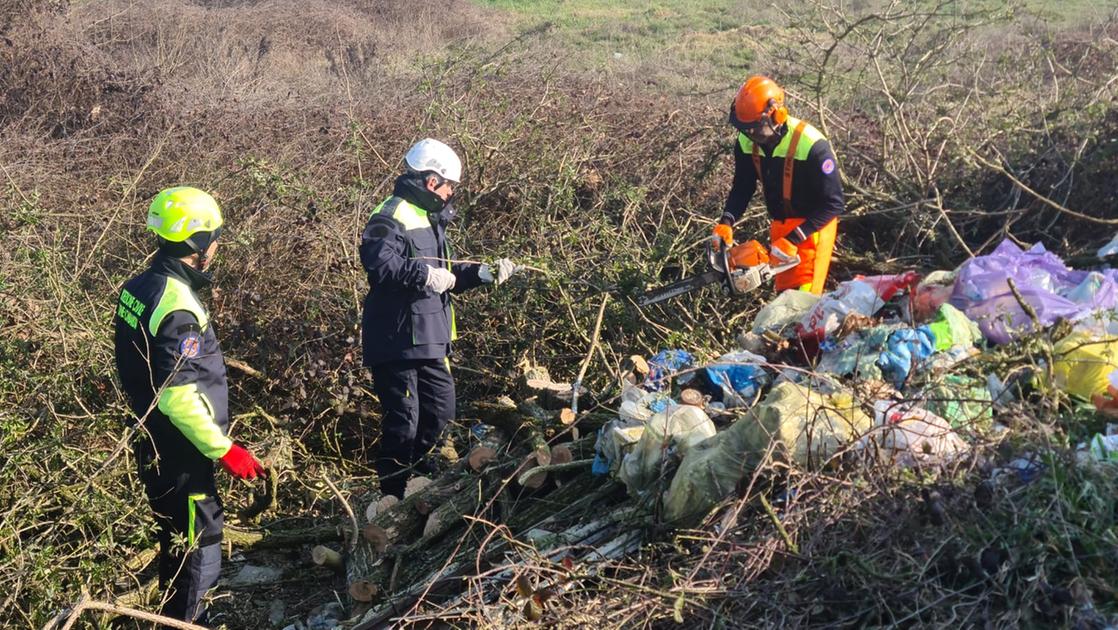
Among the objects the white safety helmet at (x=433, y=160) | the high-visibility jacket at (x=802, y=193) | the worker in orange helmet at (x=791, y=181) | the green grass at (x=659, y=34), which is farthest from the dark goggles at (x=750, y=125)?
the green grass at (x=659, y=34)

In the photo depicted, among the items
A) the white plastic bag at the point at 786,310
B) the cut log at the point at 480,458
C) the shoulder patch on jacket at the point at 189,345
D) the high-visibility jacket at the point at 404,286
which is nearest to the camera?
the shoulder patch on jacket at the point at 189,345

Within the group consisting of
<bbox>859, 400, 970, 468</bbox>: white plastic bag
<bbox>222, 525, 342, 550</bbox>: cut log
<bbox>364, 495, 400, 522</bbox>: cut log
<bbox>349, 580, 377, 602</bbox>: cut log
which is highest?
<bbox>859, 400, 970, 468</bbox>: white plastic bag

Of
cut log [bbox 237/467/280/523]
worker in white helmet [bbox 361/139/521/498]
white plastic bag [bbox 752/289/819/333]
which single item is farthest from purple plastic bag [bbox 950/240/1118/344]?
cut log [bbox 237/467/280/523]

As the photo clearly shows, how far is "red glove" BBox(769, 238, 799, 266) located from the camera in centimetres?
484

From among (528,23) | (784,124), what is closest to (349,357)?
(784,124)

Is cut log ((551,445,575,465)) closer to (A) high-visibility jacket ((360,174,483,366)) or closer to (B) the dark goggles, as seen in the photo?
(A) high-visibility jacket ((360,174,483,366))

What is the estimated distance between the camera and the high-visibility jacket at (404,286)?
432cm

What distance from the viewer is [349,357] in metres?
5.29

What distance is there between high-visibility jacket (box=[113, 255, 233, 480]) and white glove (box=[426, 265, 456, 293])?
103 centimetres

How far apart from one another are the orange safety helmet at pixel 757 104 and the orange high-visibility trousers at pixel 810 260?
551 mm

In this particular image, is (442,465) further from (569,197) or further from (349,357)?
(569,197)

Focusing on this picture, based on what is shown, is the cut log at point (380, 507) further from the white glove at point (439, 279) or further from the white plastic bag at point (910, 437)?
the white plastic bag at point (910, 437)

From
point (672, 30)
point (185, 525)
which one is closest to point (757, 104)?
point (185, 525)

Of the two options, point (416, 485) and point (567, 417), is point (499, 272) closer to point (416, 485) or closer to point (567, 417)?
point (567, 417)
